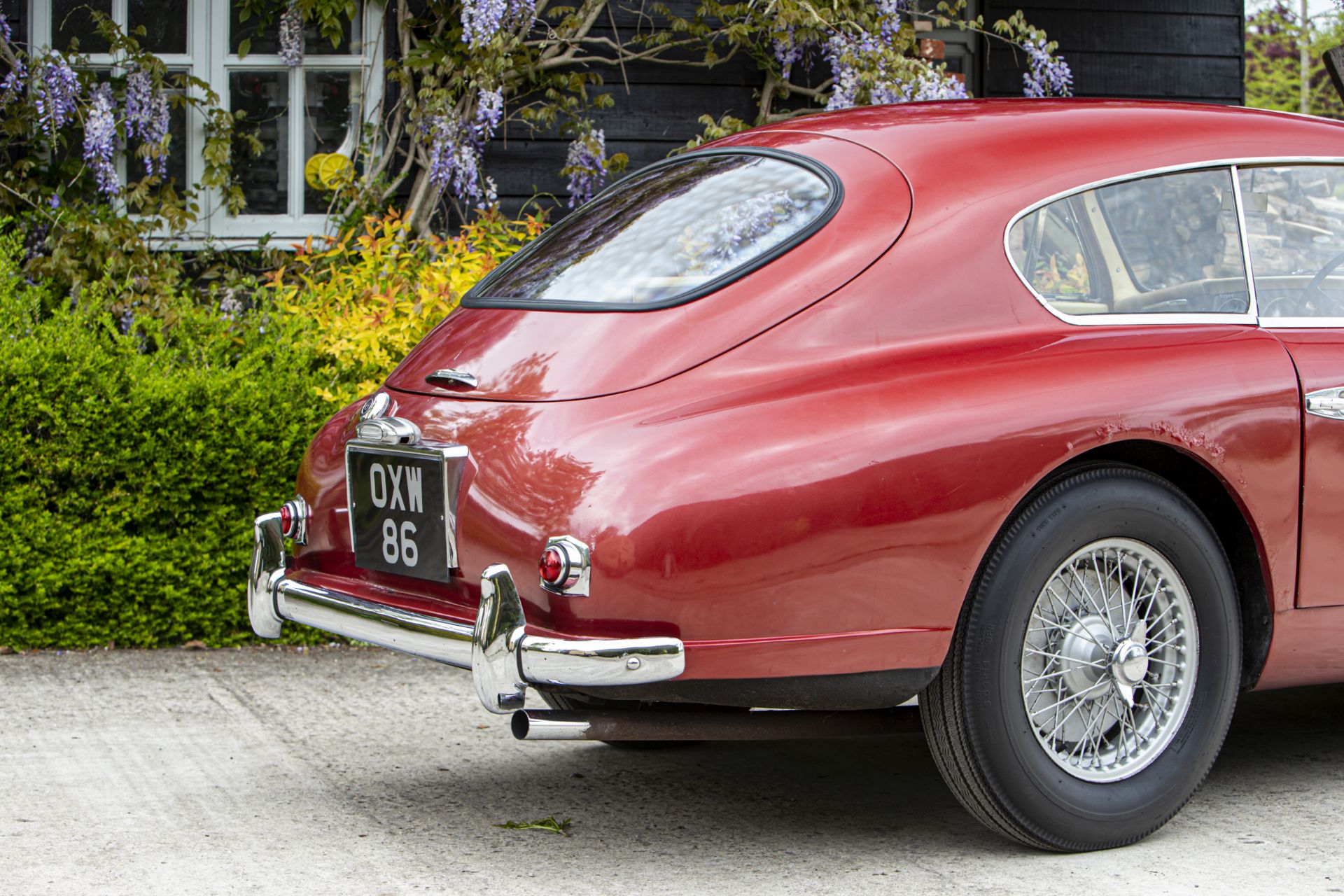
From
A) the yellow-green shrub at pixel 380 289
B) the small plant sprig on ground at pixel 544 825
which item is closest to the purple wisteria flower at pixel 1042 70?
the yellow-green shrub at pixel 380 289

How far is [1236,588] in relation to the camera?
366 centimetres

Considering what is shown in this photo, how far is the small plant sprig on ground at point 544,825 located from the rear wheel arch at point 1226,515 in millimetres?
1473

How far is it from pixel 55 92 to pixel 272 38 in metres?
1.22

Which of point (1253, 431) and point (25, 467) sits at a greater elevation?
point (1253, 431)

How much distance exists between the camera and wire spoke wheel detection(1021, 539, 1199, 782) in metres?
3.42

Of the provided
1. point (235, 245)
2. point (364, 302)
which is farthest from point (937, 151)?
point (235, 245)

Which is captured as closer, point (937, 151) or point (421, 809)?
point (937, 151)

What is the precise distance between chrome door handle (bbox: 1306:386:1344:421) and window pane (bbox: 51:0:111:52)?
638 centimetres

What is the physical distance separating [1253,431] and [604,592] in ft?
5.15

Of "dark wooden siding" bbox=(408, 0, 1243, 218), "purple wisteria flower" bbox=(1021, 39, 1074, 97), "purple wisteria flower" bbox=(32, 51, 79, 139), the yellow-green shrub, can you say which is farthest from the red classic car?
"dark wooden siding" bbox=(408, 0, 1243, 218)

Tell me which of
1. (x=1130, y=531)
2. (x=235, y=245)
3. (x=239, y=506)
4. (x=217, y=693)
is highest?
(x=235, y=245)

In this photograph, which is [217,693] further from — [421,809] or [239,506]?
[421,809]

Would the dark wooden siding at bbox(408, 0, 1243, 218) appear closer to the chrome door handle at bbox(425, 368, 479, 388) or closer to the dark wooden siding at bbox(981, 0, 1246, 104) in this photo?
the dark wooden siding at bbox(981, 0, 1246, 104)

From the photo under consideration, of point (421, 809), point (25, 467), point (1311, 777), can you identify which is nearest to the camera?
point (421, 809)
